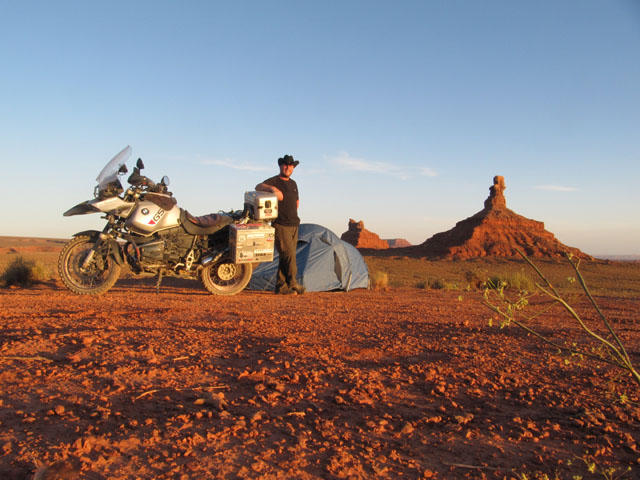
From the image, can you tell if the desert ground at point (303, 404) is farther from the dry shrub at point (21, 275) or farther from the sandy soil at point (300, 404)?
the dry shrub at point (21, 275)

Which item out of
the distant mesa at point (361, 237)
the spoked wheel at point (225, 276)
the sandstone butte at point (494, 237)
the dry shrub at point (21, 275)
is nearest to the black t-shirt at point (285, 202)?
the spoked wheel at point (225, 276)

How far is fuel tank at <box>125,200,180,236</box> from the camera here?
703 centimetres

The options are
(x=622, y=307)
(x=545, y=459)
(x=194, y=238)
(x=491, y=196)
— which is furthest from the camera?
(x=491, y=196)

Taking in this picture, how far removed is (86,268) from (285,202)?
324 centimetres

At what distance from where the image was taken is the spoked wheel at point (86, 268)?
6922mm

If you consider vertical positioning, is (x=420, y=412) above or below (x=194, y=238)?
below

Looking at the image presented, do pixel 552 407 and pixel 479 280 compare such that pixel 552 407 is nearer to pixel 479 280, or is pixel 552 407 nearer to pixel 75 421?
pixel 75 421

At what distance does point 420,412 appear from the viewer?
2.49 m

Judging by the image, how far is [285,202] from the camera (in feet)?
26.9

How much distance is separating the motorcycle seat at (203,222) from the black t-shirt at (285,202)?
0.87 meters

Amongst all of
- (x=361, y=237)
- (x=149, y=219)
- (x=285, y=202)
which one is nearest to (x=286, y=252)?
(x=285, y=202)

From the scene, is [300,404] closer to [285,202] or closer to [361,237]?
[285,202]

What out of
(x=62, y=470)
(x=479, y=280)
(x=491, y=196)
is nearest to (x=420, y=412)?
(x=62, y=470)

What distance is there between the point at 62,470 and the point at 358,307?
16.1ft
